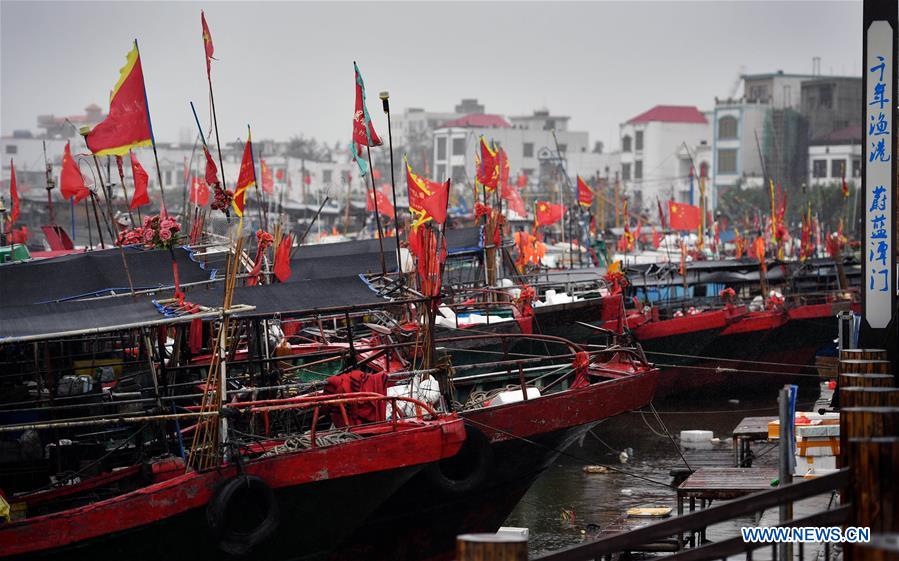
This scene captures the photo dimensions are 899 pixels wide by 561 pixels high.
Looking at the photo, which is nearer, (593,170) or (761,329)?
(761,329)

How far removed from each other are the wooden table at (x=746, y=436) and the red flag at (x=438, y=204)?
4291 mm

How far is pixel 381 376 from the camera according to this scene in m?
12.0

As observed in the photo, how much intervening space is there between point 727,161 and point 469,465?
2714 inches

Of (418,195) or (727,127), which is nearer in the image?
(418,195)

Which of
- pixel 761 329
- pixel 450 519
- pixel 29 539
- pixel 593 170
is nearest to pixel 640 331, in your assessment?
pixel 761 329

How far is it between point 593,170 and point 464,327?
8174 centimetres

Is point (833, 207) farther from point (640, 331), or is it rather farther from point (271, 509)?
point (271, 509)

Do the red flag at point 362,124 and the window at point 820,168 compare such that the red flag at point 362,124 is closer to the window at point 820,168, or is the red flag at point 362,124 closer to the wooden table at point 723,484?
the wooden table at point 723,484

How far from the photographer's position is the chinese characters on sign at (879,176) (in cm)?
990

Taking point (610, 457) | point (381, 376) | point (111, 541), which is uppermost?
point (381, 376)

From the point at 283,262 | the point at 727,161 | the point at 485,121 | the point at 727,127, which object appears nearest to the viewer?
the point at 283,262

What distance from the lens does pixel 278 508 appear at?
10.8 meters

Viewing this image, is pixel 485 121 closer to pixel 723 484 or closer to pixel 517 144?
pixel 517 144

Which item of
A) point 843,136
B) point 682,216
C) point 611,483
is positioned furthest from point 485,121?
point 611,483
